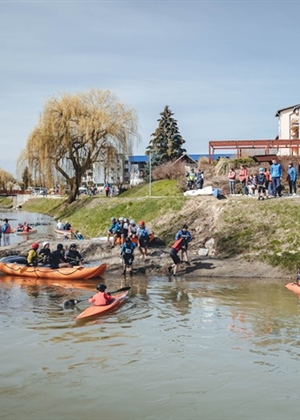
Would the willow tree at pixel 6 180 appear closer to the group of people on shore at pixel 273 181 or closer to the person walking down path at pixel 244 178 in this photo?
the person walking down path at pixel 244 178

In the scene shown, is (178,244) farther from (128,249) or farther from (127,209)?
(127,209)

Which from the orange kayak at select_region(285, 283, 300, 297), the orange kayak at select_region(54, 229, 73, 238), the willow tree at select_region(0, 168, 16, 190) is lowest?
the orange kayak at select_region(285, 283, 300, 297)

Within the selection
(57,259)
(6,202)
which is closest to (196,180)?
(57,259)

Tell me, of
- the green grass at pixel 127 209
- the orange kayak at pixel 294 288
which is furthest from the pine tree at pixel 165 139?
the orange kayak at pixel 294 288

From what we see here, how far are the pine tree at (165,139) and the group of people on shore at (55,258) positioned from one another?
5236 centimetres

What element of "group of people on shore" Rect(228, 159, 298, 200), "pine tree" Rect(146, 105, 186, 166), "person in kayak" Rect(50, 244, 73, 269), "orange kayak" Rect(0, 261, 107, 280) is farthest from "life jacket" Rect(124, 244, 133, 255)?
"pine tree" Rect(146, 105, 186, 166)

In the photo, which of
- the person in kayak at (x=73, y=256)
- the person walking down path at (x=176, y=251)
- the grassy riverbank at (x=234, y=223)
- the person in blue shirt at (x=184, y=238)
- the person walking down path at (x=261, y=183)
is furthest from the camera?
the person walking down path at (x=261, y=183)

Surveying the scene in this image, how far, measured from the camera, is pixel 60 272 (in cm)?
2219

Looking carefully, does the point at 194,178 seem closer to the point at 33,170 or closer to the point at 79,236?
the point at 79,236

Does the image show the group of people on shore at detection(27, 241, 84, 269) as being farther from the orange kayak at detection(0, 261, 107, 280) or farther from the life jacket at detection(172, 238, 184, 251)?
the life jacket at detection(172, 238, 184, 251)

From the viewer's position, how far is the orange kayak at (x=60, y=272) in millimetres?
22078

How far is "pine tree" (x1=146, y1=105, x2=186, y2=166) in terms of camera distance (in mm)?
75188

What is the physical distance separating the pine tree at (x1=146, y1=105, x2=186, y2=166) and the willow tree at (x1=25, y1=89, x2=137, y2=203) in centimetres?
2306

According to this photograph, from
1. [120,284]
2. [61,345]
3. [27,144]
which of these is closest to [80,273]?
[120,284]
